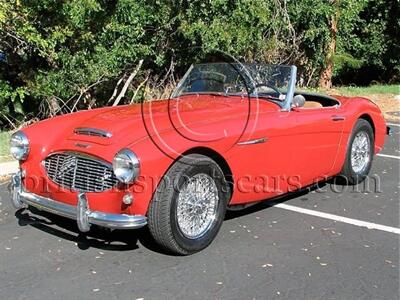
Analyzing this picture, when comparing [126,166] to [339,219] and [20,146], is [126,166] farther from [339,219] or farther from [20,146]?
[339,219]

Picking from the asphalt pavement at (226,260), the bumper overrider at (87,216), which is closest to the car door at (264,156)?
the asphalt pavement at (226,260)

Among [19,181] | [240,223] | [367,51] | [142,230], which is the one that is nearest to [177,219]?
[142,230]

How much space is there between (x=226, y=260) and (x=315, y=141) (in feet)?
5.67

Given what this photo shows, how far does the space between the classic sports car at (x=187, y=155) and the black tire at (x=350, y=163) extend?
173 millimetres

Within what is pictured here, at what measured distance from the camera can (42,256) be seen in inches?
166

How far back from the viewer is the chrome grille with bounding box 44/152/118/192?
4.04 m

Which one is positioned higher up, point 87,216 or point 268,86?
point 268,86

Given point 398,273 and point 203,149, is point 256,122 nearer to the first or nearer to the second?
point 203,149

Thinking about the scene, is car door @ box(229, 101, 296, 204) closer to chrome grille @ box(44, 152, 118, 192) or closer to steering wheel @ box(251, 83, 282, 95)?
steering wheel @ box(251, 83, 282, 95)

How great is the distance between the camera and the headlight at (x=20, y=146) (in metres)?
4.61

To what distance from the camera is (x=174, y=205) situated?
4.02m

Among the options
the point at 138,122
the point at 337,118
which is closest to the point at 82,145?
the point at 138,122

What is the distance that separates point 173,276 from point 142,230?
0.96 meters

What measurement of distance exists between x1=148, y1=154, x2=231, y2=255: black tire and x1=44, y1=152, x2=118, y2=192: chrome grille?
0.37 metres
